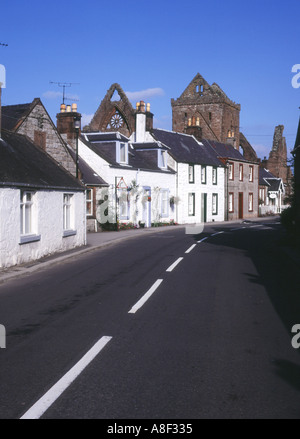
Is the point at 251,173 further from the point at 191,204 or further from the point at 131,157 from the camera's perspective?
the point at 131,157

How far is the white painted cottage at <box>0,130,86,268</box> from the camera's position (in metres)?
15.2

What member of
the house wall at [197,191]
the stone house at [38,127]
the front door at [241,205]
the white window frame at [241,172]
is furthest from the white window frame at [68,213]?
the white window frame at [241,172]

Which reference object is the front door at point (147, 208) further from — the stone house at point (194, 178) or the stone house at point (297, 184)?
the stone house at point (297, 184)

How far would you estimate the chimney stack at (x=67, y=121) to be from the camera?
29.4 m

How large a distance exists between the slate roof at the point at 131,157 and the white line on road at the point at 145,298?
2239 centimetres

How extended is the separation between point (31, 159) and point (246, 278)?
33.2ft

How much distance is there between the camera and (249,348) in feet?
22.9

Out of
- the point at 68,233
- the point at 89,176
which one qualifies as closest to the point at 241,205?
the point at 89,176

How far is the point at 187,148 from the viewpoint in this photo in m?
47.6

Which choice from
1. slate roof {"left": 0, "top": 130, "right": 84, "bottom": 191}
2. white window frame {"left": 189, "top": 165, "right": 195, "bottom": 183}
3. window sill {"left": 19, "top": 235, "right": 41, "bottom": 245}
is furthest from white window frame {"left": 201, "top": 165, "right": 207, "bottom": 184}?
window sill {"left": 19, "top": 235, "right": 41, "bottom": 245}

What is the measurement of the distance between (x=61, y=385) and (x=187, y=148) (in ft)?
142

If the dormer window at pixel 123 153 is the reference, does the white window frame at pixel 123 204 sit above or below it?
below
